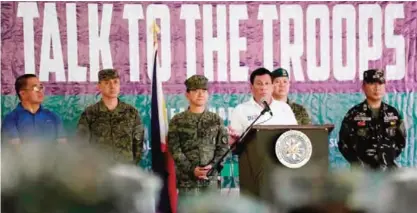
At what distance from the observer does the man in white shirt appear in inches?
122

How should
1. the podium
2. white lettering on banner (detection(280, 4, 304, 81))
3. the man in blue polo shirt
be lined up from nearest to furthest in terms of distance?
the podium < the man in blue polo shirt < white lettering on banner (detection(280, 4, 304, 81))

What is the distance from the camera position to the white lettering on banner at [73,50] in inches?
122

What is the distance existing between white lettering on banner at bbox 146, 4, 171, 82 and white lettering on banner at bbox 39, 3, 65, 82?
325mm

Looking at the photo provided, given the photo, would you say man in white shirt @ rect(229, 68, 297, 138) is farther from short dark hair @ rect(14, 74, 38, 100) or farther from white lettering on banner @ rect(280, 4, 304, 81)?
short dark hair @ rect(14, 74, 38, 100)

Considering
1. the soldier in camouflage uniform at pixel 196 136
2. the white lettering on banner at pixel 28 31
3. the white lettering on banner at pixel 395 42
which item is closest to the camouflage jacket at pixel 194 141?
the soldier in camouflage uniform at pixel 196 136

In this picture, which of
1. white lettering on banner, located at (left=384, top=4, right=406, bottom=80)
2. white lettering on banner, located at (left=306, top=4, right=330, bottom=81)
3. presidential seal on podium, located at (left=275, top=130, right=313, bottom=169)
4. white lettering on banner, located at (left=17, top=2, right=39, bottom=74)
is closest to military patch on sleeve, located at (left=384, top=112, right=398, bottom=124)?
white lettering on banner, located at (left=384, top=4, right=406, bottom=80)

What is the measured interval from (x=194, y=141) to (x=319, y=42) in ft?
1.96

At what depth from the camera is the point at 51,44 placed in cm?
310

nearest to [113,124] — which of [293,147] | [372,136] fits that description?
[293,147]

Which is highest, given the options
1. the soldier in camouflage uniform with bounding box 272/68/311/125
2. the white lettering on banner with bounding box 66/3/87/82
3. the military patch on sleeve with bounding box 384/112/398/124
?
the white lettering on banner with bounding box 66/3/87/82

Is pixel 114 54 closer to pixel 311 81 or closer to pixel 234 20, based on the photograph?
pixel 234 20

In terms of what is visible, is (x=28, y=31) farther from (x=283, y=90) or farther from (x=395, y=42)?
(x=395, y=42)

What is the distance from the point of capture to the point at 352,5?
3.17 meters

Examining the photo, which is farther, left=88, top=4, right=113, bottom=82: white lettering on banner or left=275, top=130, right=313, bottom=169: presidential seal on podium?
left=88, top=4, right=113, bottom=82: white lettering on banner
